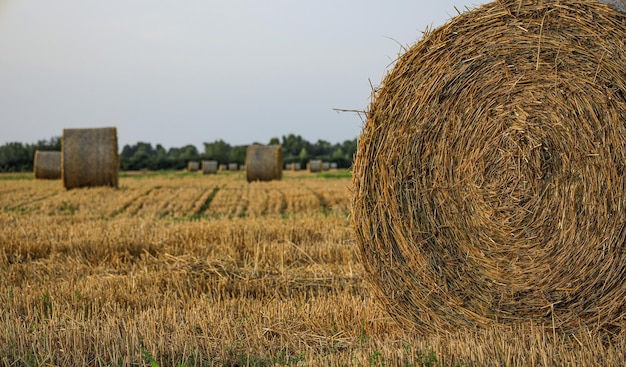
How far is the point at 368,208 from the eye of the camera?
4746 millimetres

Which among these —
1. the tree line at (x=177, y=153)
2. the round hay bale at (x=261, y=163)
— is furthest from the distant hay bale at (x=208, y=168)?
the round hay bale at (x=261, y=163)

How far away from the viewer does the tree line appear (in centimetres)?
4844

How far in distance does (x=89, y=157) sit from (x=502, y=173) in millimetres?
15460

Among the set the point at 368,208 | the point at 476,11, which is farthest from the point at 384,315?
the point at 476,11

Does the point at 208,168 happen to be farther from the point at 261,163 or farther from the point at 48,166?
the point at 261,163

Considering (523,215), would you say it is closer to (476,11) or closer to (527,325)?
(527,325)

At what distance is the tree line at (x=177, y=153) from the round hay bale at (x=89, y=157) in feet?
33.5

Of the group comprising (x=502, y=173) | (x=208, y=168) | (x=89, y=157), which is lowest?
Result: (x=208, y=168)

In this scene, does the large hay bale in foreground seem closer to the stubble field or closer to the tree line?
the stubble field

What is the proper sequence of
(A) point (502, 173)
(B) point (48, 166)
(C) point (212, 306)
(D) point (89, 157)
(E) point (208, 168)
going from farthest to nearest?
(E) point (208, 168), (B) point (48, 166), (D) point (89, 157), (C) point (212, 306), (A) point (502, 173)

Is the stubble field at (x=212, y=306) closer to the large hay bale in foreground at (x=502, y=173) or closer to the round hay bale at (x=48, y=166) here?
the large hay bale in foreground at (x=502, y=173)

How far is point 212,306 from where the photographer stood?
205 inches

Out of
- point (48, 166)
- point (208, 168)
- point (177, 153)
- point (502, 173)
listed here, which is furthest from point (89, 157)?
point (177, 153)

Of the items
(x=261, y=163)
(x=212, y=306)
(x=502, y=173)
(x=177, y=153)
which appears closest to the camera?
(x=502, y=173)
